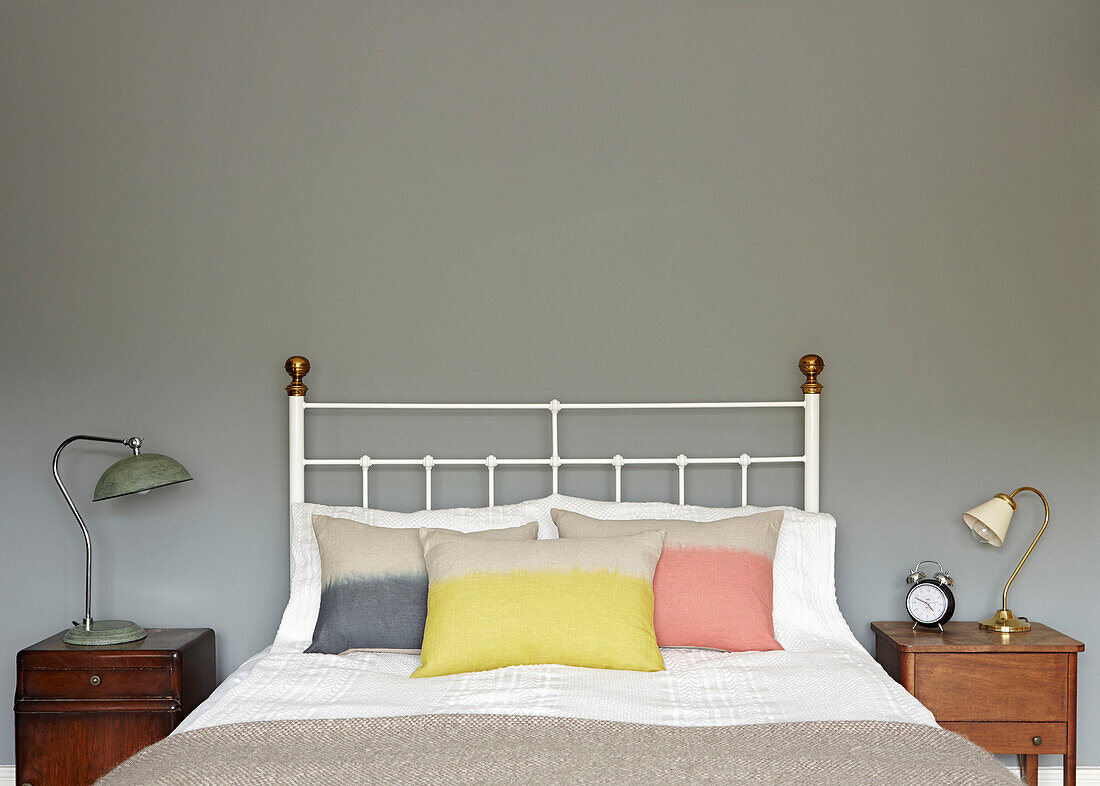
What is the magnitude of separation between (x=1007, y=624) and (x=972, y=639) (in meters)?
0.17

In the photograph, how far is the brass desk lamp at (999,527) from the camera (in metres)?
2.60

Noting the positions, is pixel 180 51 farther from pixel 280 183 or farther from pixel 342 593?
pixel 342 593

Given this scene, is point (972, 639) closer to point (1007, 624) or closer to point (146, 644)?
point (1007, 624)

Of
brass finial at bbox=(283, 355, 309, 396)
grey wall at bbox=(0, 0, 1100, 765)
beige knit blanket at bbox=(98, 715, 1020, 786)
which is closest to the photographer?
beige knit blanket at bbox=(98, 715, 1020, 786)

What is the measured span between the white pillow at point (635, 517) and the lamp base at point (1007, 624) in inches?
17.4

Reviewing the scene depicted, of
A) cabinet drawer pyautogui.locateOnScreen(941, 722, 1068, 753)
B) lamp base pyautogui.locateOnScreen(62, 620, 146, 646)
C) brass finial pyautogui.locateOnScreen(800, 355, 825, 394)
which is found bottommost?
cabinet drawer pyautogui.locateOnScreen(941, 722, 1068, 753)

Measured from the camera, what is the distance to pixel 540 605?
2.13m

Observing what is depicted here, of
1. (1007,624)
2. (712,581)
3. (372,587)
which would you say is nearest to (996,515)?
(1007,624)

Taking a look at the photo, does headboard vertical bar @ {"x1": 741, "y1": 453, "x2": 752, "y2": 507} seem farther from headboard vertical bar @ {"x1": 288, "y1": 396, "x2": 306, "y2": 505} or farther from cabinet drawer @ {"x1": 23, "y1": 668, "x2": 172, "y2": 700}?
cabinet drawer @ {"x1": 23, "y1": 668, "x2": 172, "y2": 700}

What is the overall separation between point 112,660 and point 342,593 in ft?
2.17

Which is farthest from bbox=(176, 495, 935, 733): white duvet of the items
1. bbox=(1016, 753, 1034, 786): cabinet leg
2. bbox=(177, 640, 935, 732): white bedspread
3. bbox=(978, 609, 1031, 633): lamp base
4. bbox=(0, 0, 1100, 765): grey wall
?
bbox=(1016, 753, 1034, 786): cabinet leg

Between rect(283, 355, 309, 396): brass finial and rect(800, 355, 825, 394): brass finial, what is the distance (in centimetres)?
2

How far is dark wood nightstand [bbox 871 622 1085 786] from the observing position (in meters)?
2.43

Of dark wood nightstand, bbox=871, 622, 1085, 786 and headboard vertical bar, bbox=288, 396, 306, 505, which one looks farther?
headboard vertical bar, bbox=288, 396, 306, 505
